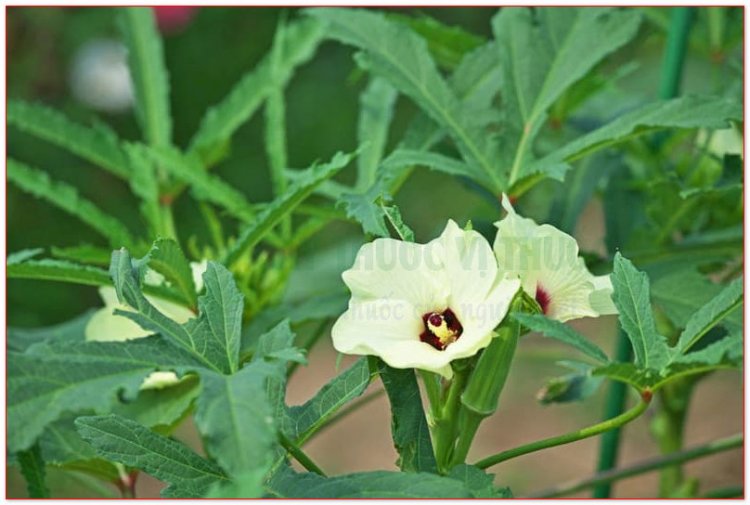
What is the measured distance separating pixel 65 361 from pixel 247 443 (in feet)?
0.35

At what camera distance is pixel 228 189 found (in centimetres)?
83

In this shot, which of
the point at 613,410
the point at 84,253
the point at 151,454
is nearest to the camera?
the point at 151,454

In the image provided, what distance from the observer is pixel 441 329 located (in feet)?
1.78

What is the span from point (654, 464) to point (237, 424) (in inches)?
15.4

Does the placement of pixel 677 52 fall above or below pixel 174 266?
above

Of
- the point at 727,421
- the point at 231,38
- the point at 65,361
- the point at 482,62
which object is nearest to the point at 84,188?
the point at 231,38

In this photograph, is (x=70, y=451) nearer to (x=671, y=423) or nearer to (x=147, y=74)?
(x=147, y=74)

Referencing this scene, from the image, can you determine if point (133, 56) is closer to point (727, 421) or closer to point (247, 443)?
point (247, 443)

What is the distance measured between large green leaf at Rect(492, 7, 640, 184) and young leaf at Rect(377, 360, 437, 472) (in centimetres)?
25

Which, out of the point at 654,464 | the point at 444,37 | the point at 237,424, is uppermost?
the point at 444,37

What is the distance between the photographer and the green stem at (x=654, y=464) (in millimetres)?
717

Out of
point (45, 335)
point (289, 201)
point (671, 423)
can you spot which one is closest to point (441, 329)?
point (289, 201)

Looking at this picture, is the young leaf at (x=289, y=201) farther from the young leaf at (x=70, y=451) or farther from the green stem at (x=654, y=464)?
the green stem at (x=654, y=464)

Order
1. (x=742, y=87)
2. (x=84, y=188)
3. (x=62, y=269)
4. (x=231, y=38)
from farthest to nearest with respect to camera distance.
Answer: (x=231, y=38) → (x=84, y=188) → (x=742, y=87) → (x=62, y=269)
